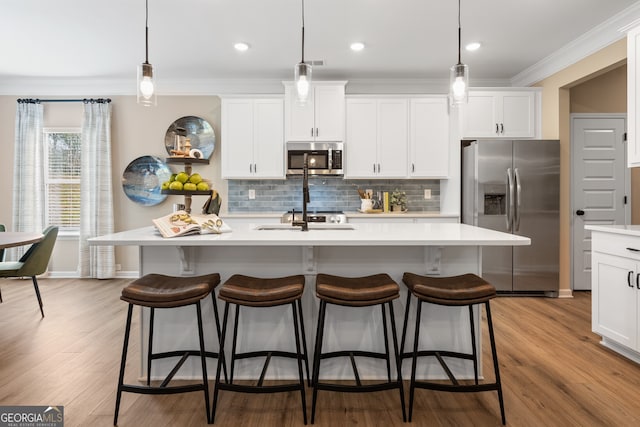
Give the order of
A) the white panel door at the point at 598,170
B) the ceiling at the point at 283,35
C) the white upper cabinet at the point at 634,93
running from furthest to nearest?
the white panel door at the point at 598,170
the ceiling at the point at 283,35
the white upper cabinet at the point at 634,93

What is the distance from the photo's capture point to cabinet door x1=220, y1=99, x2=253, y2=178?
4.70 meters

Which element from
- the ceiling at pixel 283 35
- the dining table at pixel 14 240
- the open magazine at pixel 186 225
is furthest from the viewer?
the ceiling at pixel 283 35

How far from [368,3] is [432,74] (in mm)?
2043

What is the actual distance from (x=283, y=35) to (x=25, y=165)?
3969mm

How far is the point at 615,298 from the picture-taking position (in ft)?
8.82

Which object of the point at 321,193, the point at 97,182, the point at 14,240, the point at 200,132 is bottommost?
the point at 14,240

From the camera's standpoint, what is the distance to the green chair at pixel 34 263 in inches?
139

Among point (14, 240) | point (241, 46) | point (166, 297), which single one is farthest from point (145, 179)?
point (166, 297)

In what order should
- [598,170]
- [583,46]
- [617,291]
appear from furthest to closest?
[598,170] → [583,46] → [617,291]

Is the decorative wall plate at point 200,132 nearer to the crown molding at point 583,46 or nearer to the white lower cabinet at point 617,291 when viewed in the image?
the crown molding at point 583,46

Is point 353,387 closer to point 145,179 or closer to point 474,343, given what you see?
point 474,343

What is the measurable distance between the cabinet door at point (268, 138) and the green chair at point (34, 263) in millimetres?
2265

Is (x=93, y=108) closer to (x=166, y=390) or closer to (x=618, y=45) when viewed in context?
(x=166, y=390)

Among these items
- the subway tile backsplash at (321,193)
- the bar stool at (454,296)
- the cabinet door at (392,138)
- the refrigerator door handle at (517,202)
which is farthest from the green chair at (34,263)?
the refrigerator door handle at (517,202)
